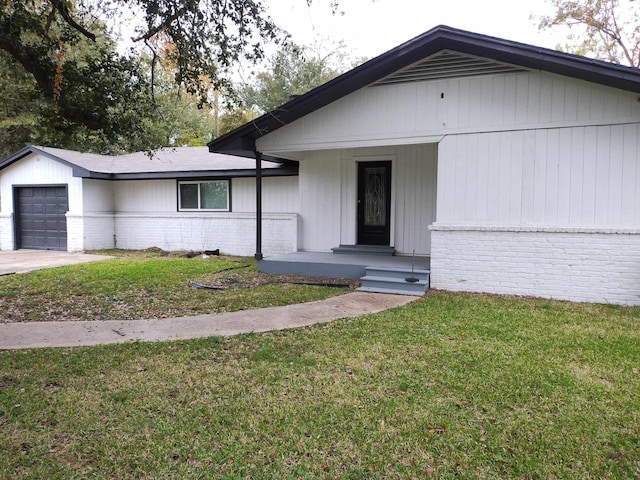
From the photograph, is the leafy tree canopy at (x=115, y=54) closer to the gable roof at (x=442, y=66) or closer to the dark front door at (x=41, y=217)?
the gable roof at (x=442, y=66)

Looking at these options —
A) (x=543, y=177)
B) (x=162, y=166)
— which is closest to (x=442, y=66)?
(x=543, y=177)

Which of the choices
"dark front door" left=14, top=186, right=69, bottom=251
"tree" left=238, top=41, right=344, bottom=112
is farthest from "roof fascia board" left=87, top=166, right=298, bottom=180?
"tree" left=238, top=41, right=344, bottom=112

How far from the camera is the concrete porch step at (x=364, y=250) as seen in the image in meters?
10.4

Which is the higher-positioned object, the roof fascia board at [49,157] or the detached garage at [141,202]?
the roof fascia board at [49,157]

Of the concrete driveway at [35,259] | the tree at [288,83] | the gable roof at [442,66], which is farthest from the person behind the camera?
the tree at [288,83]

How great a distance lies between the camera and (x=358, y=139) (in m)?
8.82

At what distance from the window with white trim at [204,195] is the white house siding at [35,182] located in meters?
3.30

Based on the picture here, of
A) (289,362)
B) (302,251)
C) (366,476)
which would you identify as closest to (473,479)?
(366,476)

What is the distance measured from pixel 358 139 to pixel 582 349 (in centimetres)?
543

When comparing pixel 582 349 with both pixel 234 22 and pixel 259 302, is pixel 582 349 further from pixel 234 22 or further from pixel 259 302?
pixel 234 22

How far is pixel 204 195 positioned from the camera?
568 inches

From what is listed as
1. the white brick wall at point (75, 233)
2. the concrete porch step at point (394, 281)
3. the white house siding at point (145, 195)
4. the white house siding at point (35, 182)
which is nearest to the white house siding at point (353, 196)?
the concrete porch step at point (394, 281)

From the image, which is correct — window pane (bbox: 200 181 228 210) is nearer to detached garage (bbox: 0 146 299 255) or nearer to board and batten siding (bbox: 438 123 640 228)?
detached garage (bbox: 0 146 299 255)

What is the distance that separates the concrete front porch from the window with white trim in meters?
4.64
